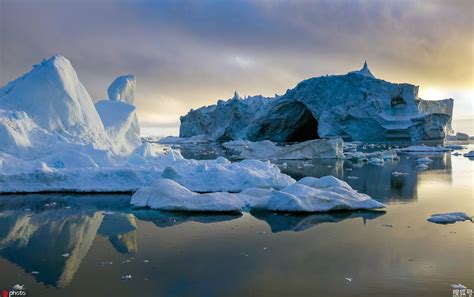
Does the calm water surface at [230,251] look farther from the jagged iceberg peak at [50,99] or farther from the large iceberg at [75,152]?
the jagged iceberg peak at [50,99]

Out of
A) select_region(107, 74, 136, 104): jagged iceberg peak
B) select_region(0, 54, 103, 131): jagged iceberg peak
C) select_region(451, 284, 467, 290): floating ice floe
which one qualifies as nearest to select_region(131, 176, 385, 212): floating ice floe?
select_region(451, 284, 467, 290): floating ice floe

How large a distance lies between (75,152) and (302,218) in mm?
7381

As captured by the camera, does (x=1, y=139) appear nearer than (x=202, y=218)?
No

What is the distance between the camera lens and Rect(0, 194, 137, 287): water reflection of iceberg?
575 centimetres

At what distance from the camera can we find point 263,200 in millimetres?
8953

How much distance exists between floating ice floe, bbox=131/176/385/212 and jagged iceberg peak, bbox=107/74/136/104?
12.0 metres

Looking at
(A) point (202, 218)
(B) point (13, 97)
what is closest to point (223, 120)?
(B) point (13, 97)

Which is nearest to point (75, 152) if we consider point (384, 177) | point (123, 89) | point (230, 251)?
point (230, 251)

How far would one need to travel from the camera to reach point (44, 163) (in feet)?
38.5

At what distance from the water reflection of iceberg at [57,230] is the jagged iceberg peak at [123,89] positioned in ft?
34.1

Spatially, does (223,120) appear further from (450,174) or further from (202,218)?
Result: (202,218)

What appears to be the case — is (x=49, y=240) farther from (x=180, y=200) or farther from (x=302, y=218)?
(x=302, y=218)

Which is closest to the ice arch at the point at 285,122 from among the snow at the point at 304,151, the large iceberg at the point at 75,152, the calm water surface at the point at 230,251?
the snow at the point at 304,151

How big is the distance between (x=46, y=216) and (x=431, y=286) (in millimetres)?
6973
